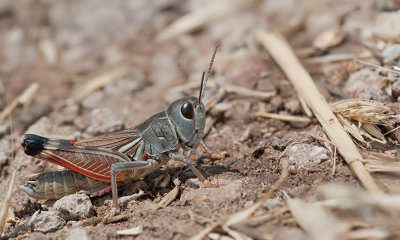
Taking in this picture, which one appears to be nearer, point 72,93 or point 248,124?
point 248,124

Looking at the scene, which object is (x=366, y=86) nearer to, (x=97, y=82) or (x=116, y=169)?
(x=116, y=169)

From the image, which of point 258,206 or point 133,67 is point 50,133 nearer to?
point 133,67

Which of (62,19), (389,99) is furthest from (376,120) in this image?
(62,19)

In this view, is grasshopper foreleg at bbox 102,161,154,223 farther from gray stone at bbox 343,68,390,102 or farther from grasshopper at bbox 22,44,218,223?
gray stone at bbox 343,68,390,102

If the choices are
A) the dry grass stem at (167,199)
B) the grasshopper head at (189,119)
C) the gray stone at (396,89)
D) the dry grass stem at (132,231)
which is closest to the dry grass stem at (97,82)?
the grasshopper head at (189,119)

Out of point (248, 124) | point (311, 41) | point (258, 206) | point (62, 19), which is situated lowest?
point (258, 206)

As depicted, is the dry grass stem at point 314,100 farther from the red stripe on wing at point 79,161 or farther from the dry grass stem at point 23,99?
the dry grass stem at point 23,99

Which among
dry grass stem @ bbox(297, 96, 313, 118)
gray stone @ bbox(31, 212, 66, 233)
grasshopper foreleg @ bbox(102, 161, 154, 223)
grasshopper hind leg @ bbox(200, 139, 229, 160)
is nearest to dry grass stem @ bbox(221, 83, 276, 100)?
dry grass stem @ bbox(297, 96, 313, 118)
